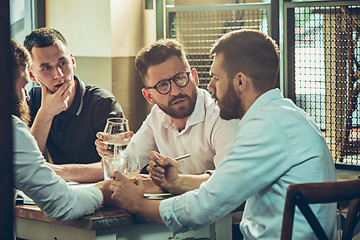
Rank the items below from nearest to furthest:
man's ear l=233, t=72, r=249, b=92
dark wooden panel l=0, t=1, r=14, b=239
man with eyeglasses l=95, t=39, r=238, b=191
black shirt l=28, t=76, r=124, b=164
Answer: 1. dark wooden panel l=0, t=1, r=14, b=239
2. man's ear l=233, t=72, r=249, b=92
3. man with eyeglasses l=95, t=39, r=238, b=191
4. black shirt l=28, t=76, r=124, b=164

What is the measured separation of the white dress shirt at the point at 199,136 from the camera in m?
2.37

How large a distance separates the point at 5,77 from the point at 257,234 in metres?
1.18

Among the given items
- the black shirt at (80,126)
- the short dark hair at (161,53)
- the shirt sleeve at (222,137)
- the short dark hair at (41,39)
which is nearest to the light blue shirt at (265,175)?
the shirt sleeve at (222,137)

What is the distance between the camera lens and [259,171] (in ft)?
5.33

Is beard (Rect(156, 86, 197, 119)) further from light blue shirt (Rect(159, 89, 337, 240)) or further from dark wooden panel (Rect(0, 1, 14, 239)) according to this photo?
dark wooden panel (Rect(0, 1, 14, 239))

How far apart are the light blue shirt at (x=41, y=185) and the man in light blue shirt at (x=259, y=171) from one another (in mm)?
166

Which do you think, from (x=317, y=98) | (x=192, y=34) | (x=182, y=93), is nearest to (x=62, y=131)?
(x=182, y=93)

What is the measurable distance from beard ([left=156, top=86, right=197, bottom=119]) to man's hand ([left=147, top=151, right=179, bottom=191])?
0.43 metres

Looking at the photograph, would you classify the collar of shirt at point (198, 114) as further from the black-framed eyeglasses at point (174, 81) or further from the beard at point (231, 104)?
the beard at point (231, 104)

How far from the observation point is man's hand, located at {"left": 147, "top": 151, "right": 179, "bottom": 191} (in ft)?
6.87

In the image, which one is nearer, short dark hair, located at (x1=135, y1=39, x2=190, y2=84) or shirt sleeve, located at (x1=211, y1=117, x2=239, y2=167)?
shirt sleeve, located at (x1=211, y1=117, x2=239, y2=167)

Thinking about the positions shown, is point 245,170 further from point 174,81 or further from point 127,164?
point 174,81

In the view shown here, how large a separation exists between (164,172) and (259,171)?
60 centimetres

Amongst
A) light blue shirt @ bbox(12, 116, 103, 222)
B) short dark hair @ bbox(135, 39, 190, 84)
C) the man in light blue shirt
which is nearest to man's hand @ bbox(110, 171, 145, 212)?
the man in light blue shirt
